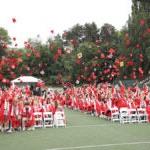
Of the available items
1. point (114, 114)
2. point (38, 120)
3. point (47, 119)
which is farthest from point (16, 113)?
point (114, 114)

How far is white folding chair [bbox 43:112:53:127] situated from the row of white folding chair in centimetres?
339

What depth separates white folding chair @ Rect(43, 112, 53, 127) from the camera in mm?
22328

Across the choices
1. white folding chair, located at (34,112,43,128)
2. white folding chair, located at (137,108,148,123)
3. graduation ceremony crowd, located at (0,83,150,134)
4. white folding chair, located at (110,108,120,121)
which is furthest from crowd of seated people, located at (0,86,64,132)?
white folding chair, located at (137,108,148,123)

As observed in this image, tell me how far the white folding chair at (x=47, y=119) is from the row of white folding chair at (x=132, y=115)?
133 inches

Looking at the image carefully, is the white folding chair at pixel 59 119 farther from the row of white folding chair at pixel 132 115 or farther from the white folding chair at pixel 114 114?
the row of white folding chair at pixel 132 115

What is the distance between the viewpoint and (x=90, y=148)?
51.5 ft

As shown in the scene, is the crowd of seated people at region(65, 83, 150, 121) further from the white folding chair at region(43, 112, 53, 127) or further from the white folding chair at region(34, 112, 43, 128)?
the white folding chair at region(34, 112, 43, 128)

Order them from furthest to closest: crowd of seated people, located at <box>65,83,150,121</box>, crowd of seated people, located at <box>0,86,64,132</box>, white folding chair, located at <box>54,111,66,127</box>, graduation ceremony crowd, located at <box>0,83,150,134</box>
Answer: crowd of seated people, located at <box>65,83,150,121</box> < white folding chair, located at <box>54,111,66,127</box> < graduation ceremony crowd, located at <box>0,83,150,134</box> < crowd of seated people, located at <box>0,86,64,132</box>

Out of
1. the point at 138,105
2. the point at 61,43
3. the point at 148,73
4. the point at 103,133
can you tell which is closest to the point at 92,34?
the point at 61,43

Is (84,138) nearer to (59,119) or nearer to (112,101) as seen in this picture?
(59,119)

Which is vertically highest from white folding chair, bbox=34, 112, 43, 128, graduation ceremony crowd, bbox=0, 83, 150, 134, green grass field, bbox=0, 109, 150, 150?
graduation ceremony crowd, bbox=0, 83, 150, 134

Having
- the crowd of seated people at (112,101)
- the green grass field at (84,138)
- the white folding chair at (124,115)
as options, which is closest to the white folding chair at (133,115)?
the white folding chair at (124,115)

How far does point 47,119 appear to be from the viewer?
73.4ft

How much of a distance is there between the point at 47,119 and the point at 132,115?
419 cm
